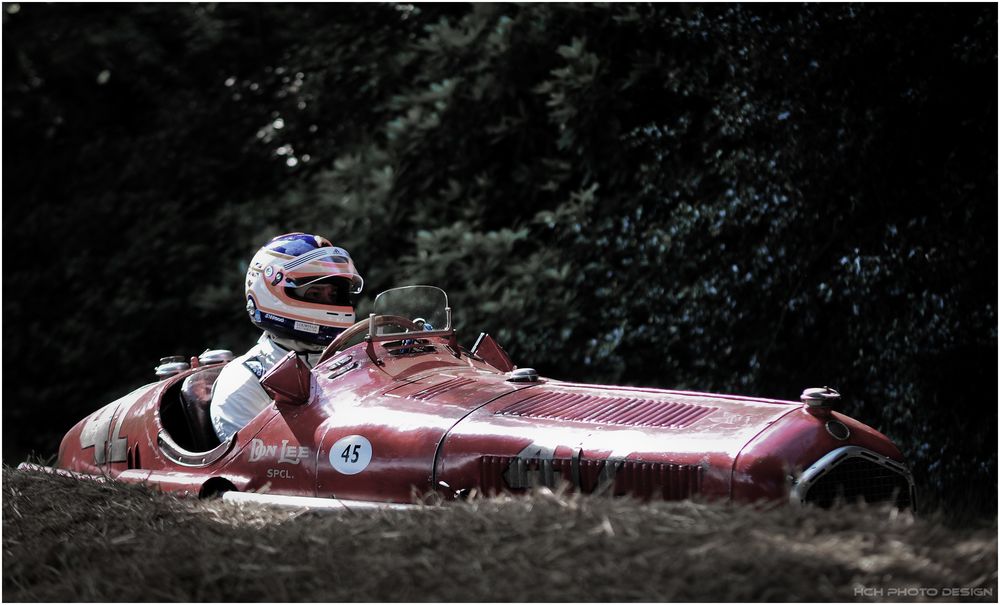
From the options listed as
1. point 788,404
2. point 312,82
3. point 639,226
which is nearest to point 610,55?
point 639,226

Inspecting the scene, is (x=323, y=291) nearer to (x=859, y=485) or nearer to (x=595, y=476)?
(x=595, y=476)

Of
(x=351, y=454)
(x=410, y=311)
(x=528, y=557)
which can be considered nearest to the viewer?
(x=528, y=557)

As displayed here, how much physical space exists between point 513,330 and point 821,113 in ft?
11.1

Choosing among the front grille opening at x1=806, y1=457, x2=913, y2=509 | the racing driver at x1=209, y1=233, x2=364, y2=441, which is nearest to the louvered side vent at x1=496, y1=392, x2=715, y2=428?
the front grille opening at x1=806, y1=457, x2=913, y2=509

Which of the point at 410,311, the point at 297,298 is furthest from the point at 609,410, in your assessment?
the point at 297,298

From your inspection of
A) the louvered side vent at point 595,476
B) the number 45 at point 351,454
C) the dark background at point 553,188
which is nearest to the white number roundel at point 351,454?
the number 45 at point 351,454

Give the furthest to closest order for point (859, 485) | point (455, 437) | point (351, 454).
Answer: point (351, 454)
point (455, 437)
point (859, 485)

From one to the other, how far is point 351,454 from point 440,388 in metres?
0.55

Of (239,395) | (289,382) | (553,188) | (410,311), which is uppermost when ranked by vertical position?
(553,188)

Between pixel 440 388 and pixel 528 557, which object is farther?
pixel 440 388

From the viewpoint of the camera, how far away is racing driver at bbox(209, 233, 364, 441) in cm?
642

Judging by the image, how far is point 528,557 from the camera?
12.8 feet

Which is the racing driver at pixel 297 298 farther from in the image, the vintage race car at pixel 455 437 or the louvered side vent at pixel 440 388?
the louvered side vent at pixel 440 388

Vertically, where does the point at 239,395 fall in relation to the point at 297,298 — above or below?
below
